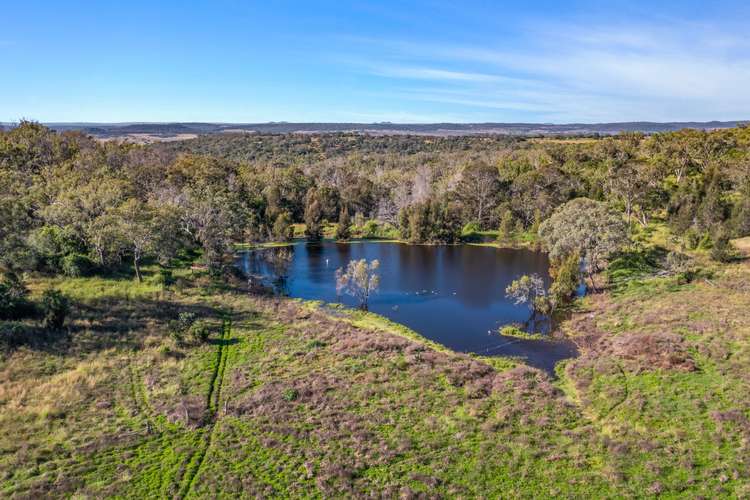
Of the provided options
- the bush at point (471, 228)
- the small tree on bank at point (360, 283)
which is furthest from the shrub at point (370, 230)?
the small tree on bank at point (360, 283)

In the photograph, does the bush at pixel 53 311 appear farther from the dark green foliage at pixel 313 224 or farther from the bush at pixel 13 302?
the dark green foliage at pixel 313 224

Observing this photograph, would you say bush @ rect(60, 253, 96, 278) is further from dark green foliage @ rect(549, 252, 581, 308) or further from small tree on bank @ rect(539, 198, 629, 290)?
small tree on bank @ rect(539, 198, 629, 290)

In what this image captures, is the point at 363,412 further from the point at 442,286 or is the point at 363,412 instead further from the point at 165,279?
the point at 165,279

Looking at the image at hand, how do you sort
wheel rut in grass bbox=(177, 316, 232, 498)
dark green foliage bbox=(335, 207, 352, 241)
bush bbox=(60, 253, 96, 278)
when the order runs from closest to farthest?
wheel rut in grass bbox=(177, 316, 232, 498)
bush bbox=(60, 253, 96, 278)
dark green foliage bbox=(335, 207, 352, 241)

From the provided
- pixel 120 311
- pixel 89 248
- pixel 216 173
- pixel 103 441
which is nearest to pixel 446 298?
pixel 120 311

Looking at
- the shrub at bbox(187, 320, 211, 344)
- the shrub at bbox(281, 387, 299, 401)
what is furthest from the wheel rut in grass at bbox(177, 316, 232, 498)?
the shrub at bbox(281, 387, 299, 401)

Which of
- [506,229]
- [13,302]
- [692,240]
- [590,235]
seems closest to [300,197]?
[506,229]

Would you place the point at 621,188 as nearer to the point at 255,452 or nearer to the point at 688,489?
the point at 688,489
